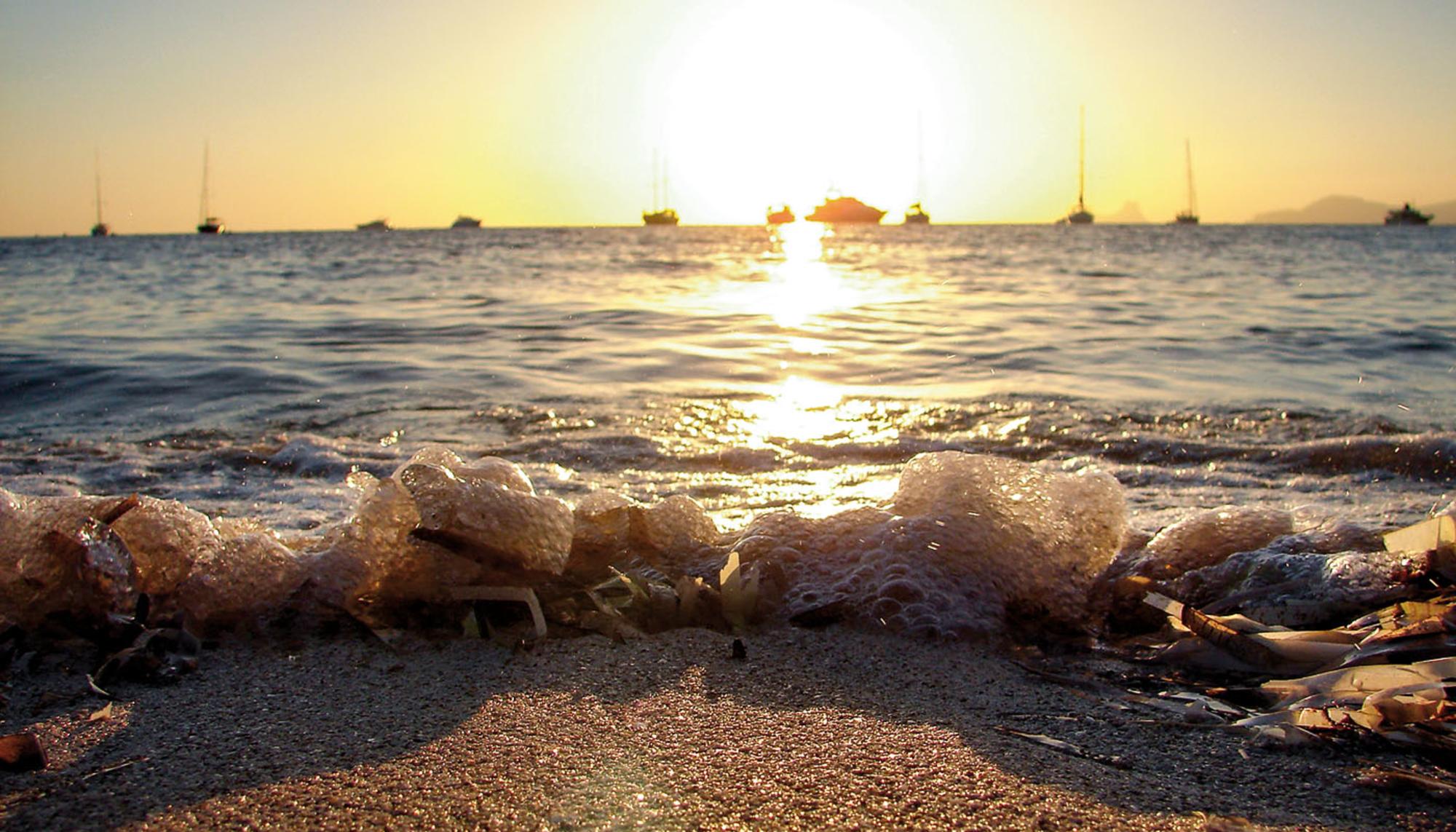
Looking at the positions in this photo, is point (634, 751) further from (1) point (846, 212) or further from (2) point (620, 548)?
(1) point (846, 212)

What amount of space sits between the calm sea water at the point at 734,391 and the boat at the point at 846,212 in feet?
291

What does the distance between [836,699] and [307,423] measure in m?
4.04

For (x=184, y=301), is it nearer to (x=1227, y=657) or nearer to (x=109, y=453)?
(x=109, y=453)

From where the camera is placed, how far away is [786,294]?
13.6 m

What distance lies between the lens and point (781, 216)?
10081 cm

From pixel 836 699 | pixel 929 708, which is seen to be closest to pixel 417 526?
pixel 836 699

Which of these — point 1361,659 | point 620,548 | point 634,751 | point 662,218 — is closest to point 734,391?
point 620,548

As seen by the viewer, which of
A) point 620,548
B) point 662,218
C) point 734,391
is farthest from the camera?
point 662,218

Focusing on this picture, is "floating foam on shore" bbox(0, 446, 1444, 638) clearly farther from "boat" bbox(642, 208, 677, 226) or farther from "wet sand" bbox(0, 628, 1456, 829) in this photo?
"boat" bbox(642, 208, 677, 226)

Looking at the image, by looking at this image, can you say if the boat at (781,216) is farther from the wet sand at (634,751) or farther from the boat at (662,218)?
the wet sand at (634,751)

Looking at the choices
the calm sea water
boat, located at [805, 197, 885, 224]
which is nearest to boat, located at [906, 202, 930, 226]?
boat, located at [805, 197, 885, 224]

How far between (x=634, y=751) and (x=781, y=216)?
10174 cm

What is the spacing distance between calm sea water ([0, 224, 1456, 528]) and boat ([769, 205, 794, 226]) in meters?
87.9

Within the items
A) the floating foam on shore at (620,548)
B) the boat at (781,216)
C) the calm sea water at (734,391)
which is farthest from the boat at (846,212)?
the floating foam on shore at (620,548)
